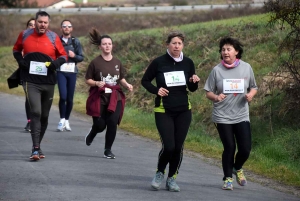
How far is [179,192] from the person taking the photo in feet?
32.1

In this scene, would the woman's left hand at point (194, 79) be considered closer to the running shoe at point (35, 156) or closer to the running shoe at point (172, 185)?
the running shoe at point (172, 185)

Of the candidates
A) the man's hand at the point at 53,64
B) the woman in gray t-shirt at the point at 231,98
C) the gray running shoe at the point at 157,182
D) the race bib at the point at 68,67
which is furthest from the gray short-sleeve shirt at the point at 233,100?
the race bib at the point at 68,67

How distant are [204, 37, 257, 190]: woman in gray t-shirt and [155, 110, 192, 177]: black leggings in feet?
1.58

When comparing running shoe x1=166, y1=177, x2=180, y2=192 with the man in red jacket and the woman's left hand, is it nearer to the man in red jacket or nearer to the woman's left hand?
the woman's left hand

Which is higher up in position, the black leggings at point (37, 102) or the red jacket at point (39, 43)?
the red jacket at point (39, 43)

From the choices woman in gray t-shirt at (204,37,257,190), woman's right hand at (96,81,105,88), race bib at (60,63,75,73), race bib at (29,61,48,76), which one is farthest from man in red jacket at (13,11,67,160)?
race bib at (60,63,75,73)

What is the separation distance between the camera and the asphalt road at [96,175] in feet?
31.0

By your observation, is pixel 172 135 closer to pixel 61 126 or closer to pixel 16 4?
pixel 61 126

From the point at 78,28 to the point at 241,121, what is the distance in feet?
134

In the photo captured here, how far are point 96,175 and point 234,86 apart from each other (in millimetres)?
2206

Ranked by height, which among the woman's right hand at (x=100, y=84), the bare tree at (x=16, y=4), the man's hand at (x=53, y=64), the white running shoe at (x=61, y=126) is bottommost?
the white running shoe at (x=61, y=126)

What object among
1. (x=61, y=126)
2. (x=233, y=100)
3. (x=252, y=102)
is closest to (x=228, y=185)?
(x=233, y=100)

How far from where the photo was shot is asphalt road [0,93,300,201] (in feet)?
31.0

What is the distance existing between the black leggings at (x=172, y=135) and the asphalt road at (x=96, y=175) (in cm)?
35
